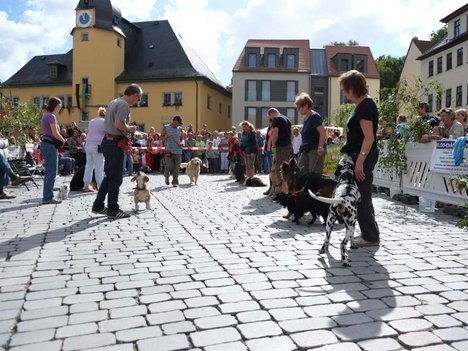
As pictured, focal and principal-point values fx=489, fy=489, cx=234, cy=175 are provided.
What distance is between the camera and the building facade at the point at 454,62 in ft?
133

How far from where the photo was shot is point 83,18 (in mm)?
50094

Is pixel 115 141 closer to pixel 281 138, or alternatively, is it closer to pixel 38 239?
pixel 38 239

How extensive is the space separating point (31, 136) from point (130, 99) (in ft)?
44.0

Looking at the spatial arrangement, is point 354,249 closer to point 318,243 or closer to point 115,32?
point 318,243

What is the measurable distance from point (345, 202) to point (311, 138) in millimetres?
3680

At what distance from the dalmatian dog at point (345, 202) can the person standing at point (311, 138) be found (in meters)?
3.08

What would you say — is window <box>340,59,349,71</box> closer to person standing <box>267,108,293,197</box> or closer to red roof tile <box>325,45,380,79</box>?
red roof tile <box>325,45,380,79</box>

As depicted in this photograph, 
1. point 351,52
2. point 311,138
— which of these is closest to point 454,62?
point 351,52

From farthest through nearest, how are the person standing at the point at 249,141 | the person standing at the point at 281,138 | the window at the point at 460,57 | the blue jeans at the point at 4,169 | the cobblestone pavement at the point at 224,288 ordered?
the window at the point at 460,57 < the person standing at the point at 249,141 < the blue jeans at the point at 4,169 < the person standing at the point at 281,138 < the cobblestone pavement at the point at 224,288

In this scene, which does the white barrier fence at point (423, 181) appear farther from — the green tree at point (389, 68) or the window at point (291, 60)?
the green tree at point (389, 68)

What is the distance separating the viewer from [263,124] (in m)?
54.5

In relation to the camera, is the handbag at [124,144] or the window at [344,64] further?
the window at [344,64]

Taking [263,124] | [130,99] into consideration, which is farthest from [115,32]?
[130,99]

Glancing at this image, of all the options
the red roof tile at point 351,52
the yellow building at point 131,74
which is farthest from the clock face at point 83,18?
the red roof tile at point 351,52
